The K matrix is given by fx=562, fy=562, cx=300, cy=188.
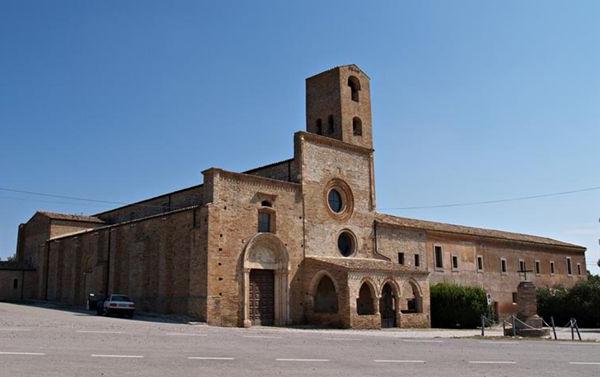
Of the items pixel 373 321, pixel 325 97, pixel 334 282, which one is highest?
pixel 325 97

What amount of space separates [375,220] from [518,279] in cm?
1971

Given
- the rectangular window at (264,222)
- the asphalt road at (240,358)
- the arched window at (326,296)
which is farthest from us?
the arched window at (326,296)

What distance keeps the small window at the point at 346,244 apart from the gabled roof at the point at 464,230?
302 centimetres

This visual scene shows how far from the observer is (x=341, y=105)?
119 feet

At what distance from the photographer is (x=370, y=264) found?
107ft

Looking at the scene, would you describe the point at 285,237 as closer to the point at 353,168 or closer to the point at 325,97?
the point at 353,168

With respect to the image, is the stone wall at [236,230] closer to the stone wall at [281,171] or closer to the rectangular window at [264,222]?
the rectangular window at [264,222]

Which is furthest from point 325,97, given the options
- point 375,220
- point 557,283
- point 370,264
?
point 557,283

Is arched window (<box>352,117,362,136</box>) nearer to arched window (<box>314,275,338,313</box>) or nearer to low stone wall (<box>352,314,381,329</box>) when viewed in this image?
arched window (<box>314,275,338,313</box>)

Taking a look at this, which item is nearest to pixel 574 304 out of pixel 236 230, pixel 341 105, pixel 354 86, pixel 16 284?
pixel 354 86

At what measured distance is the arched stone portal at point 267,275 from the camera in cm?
2938

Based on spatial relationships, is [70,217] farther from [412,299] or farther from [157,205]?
[412,299]

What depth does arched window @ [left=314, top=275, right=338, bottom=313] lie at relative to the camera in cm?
3209

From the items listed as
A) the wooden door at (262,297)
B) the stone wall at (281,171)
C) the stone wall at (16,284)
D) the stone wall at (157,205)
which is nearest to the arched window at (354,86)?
the stone wall at (281,171)
